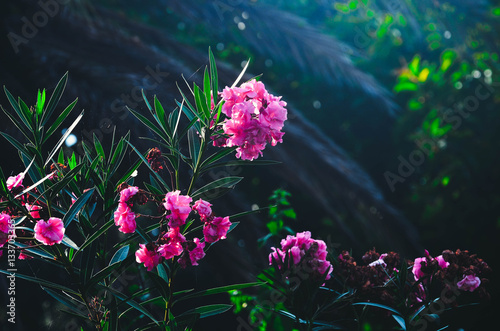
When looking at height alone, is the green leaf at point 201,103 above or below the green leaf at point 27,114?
above

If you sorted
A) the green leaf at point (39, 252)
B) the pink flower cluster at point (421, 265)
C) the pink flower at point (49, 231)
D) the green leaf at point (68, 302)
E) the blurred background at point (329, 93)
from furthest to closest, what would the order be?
the blurred background at point (329, 93) → the pink flower cluster at point (421, 265) → the green leaf at point (68, 302) → the green leaf at point (39, 252) → the pink flower at point (49, 231)

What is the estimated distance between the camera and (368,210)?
2.06 meters

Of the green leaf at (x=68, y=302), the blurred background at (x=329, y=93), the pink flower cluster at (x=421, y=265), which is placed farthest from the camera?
the blurred background at (x=329, y=93)

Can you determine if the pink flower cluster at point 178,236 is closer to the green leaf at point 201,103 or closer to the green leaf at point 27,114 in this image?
the green leaf at point 201,103

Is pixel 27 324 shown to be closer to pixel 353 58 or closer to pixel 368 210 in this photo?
pixel 368 210

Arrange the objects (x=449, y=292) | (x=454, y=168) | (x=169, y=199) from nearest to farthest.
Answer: (x=169, y=199) → (x=449, y=292) → (x=454, y=168)

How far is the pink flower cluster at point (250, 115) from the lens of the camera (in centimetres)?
103

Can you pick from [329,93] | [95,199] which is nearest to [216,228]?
[95,199]

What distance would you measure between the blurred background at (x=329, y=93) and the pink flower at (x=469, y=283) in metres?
0.53

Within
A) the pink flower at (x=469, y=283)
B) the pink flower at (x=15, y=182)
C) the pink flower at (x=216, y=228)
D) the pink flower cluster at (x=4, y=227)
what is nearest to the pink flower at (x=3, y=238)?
the pink flower cluster at (x=4, y=227)

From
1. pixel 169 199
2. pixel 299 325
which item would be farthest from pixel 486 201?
pixel 169 199

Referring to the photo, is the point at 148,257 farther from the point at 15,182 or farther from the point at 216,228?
the point at 15,182

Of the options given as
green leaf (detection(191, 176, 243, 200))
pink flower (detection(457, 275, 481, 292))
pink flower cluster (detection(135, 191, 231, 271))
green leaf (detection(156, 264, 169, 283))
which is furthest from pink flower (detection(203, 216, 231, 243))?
pink flower (detection(457, 275, 481, 292))

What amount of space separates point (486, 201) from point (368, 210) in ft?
3.25
